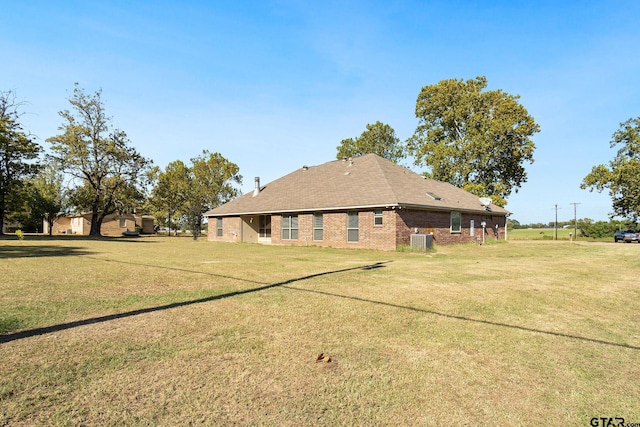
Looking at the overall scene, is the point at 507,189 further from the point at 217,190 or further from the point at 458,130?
the point at 217,190

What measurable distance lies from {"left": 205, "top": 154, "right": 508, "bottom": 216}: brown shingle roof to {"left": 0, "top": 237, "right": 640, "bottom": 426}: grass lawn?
12869mm

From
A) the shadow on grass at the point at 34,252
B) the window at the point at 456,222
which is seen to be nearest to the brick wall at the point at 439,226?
the window at the point at 456,222

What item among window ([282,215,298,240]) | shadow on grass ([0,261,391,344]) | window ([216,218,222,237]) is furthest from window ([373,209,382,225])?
window ([216,218,222,237])

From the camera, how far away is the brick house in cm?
1922

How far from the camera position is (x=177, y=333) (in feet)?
14.1

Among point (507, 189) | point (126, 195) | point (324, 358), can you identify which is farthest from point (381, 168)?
point (126, 195)

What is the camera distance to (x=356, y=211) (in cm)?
2019

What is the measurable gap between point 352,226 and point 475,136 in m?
22.8

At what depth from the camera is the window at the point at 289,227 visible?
938 inches

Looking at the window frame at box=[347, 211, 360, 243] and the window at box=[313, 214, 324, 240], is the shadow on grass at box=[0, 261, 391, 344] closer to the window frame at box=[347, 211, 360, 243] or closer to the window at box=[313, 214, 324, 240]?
the window frame at box=[347, 211, 360, 243]

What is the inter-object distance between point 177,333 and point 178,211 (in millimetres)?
49731

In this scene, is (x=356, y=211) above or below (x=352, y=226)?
above

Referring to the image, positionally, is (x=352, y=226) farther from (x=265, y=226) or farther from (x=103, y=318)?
(x=103, y=318)

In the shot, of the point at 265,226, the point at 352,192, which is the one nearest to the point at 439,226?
the point at 352,192
